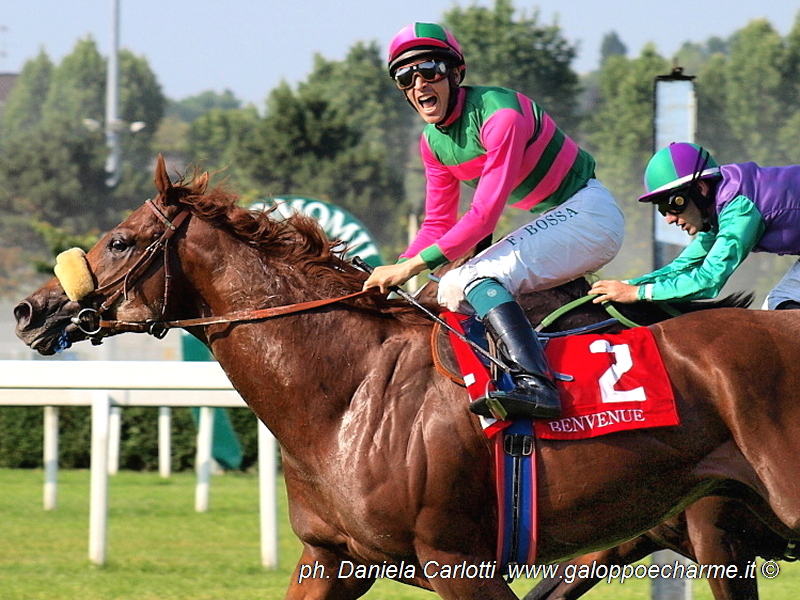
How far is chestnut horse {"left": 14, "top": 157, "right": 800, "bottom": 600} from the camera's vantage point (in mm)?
3406

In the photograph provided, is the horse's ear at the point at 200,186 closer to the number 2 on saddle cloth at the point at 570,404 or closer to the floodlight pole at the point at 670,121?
the number 2 on saddle cloth at the point at 570,404

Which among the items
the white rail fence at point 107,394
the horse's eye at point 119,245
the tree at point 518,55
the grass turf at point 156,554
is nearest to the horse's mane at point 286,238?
the horse's eye at point 119,245

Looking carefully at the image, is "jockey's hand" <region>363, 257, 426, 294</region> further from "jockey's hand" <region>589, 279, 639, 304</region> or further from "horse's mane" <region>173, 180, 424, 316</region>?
"jockey's hand" <region>589, 279, 639, 304</region>

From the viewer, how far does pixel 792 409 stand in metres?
3.52

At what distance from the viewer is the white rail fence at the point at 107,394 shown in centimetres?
548

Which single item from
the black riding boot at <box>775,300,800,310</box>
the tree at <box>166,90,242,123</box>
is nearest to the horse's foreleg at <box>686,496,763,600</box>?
the black riding boot at <box>775,300,800,310</box>

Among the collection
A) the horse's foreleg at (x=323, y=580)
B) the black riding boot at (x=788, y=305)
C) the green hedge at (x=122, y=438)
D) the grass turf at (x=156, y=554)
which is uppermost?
the black riding boot at (x=788, y=305)

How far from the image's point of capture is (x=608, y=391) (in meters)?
3.48

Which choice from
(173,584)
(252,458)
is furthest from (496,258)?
(252,458)

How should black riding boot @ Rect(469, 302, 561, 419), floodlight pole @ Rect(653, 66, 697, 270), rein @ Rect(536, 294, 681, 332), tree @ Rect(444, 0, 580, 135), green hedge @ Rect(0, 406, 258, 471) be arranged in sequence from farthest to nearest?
tree @ Rect(444, 0, 580, 135) < green hedge @ Rect(0, 406, 258, 471) < floodlight pole @ Rect(653, 66, 697, 270) < rein @ Rect(536, 294, 681, 332) < black riding boot @ Rect(469, 302, 561, 419)

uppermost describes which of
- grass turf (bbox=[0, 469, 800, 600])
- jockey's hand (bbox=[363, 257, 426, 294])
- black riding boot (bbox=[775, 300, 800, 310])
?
jockey's hand (bbox=[363, 257, 426, 294])

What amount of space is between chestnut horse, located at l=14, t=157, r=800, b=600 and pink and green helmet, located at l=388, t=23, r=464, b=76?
61cm

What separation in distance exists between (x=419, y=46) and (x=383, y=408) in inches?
42.9

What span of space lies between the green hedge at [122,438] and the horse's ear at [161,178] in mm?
7321
